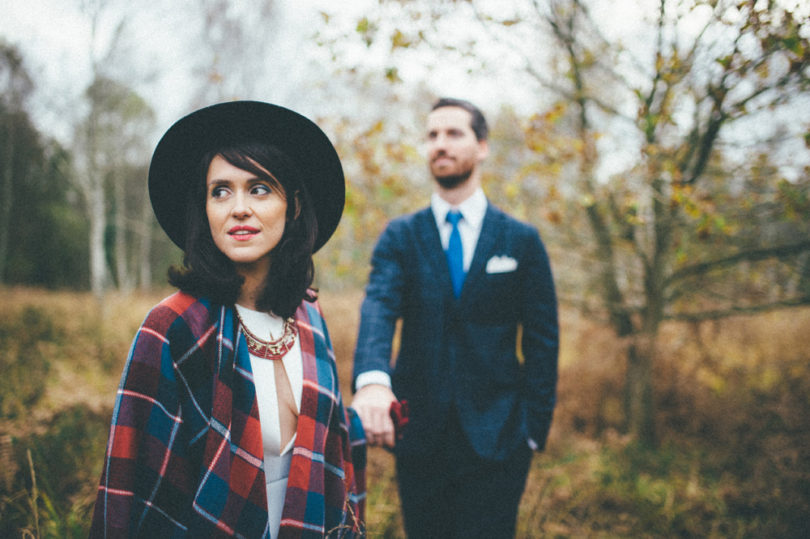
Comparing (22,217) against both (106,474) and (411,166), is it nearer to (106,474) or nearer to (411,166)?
(411,166)

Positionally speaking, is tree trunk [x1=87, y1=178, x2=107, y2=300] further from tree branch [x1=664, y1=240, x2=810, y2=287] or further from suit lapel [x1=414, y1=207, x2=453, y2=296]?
tree branch [x1=664, y1=240, x2=810, y2=287]

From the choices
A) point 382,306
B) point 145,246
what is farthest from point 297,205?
point 145,246

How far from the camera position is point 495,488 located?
2.02 m

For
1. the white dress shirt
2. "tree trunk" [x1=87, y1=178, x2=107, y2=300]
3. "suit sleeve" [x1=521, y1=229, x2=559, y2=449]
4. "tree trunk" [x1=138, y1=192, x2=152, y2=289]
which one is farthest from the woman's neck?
"tree trunk" [x1=138, y1=192, x2=152, y2=289]

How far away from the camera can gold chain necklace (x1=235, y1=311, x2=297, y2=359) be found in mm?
1336

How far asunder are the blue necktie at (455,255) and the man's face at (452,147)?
0.60 ft

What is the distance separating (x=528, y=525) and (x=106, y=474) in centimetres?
300

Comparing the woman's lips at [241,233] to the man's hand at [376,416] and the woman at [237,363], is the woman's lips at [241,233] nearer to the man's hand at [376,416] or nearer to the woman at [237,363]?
the woman at [237,363]

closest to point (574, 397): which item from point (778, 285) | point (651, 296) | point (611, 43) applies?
point (651, 296)

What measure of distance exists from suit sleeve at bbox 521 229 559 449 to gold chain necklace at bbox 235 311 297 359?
1197mm

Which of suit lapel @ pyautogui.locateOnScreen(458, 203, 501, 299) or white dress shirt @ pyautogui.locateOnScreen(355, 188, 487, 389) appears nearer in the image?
suit lapel @ pyautogui.locateOnScreen(458, 203, 501, 299)

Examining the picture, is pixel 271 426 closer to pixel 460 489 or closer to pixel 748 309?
pixel 460 489

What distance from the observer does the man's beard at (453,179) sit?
7.41ft

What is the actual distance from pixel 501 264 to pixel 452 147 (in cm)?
63
